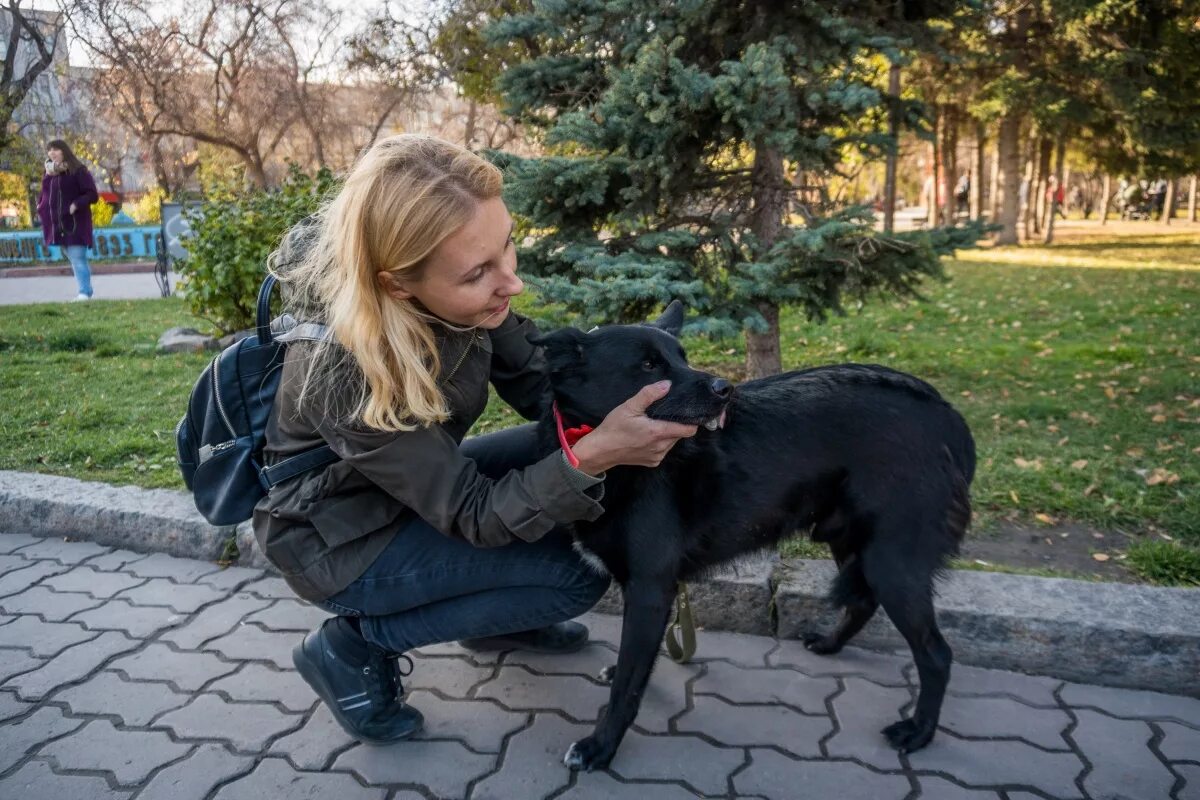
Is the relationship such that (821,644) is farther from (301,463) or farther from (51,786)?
(51,786)

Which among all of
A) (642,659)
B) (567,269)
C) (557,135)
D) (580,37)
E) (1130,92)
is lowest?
(642,659)

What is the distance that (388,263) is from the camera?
2.20 meters

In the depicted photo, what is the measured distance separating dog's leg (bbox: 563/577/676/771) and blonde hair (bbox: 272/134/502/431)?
759mm

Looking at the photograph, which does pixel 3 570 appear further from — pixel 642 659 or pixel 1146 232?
pixel 1146 232

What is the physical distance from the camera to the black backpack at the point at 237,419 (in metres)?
2.43

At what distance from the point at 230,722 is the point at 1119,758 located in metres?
2.63

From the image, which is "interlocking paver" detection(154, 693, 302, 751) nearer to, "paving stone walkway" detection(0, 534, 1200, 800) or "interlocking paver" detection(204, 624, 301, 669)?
"paving stone walkway" detection(0, 534, 1200, 800)

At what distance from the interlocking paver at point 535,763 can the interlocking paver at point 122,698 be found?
1.13m

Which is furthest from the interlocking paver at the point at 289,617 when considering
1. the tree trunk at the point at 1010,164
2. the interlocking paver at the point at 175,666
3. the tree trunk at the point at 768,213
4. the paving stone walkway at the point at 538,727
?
the tree trunk at the point at 1010,164

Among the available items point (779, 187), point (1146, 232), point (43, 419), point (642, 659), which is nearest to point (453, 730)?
point (642, 659)

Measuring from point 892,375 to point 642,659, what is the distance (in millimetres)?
1147

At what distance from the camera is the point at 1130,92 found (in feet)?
46.8

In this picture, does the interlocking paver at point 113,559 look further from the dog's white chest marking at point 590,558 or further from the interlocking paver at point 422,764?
the dog's white chest marking at point 590,558

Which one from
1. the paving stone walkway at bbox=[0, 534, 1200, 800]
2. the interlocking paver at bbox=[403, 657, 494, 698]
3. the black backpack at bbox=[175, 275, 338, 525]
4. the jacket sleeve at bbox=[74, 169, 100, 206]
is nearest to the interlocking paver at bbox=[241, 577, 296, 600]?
the paving stone walkway at bbox=[0, 534, 1200, 800]
